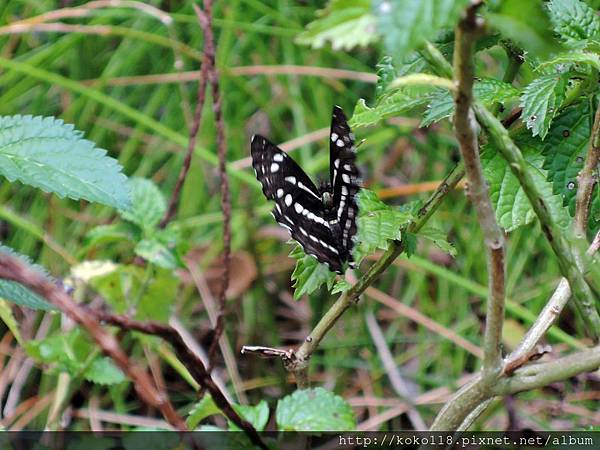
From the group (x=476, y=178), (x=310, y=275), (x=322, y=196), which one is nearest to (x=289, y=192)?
(x=322, y=196)

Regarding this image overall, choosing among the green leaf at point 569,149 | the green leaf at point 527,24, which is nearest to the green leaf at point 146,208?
the green leaf at point 569,149

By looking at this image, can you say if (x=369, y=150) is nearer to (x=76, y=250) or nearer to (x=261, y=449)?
(x=76, y=250)

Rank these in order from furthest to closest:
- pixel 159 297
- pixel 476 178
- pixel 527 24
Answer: pixel 159 297 < pixel 476 178 < pixel 527 24

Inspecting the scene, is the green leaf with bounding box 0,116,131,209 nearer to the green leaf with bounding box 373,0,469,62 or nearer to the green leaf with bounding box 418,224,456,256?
the green leaf with bounding box 418,224,456,256

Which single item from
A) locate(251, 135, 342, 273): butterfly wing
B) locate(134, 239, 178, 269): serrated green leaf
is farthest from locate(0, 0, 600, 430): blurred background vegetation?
locate(251, 135, 342, 273): butterfly wing

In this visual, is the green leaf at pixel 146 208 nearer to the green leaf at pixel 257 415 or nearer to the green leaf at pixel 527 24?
the green leaf at pixel 257 415

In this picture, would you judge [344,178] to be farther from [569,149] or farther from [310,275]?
[569,149]
